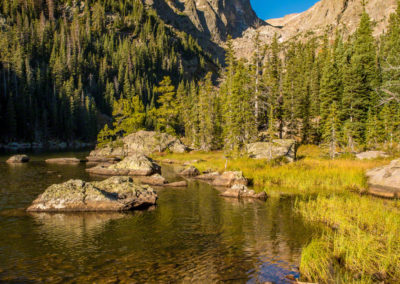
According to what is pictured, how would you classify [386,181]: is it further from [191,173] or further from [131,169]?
[131,169]

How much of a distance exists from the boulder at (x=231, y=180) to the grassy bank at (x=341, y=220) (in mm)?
1420

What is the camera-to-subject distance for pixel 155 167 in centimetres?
3459

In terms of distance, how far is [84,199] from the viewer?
56.6 feet

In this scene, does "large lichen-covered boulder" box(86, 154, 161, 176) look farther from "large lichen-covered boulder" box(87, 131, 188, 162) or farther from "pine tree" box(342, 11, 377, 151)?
"pine tree" box(342, 11, 377, 151)

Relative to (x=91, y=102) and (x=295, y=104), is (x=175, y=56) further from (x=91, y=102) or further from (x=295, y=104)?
(x=295, y=104)

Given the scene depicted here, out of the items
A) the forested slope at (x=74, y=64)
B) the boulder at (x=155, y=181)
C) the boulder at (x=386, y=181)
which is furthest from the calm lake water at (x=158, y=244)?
the forested slope at (x=74, y=64)

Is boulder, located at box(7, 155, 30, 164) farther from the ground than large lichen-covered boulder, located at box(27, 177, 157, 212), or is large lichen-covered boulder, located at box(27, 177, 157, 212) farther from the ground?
boulder, located at box(7, 155, 30, 164)

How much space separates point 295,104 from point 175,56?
451 feet

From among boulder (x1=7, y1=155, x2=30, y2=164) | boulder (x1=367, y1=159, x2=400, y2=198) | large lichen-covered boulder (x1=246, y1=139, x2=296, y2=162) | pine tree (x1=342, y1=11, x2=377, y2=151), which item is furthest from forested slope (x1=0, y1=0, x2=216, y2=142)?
boulder (x1=367, y1=159, x2=400, y2=198)

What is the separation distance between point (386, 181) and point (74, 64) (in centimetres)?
12903

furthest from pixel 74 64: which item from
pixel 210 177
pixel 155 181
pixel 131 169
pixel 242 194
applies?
pixel 242 194

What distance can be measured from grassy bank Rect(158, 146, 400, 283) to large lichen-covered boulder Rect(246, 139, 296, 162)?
3292 millimetres

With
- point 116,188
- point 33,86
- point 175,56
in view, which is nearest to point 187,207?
point 116,188

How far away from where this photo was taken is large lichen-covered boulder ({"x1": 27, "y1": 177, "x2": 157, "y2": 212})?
55.3ft
